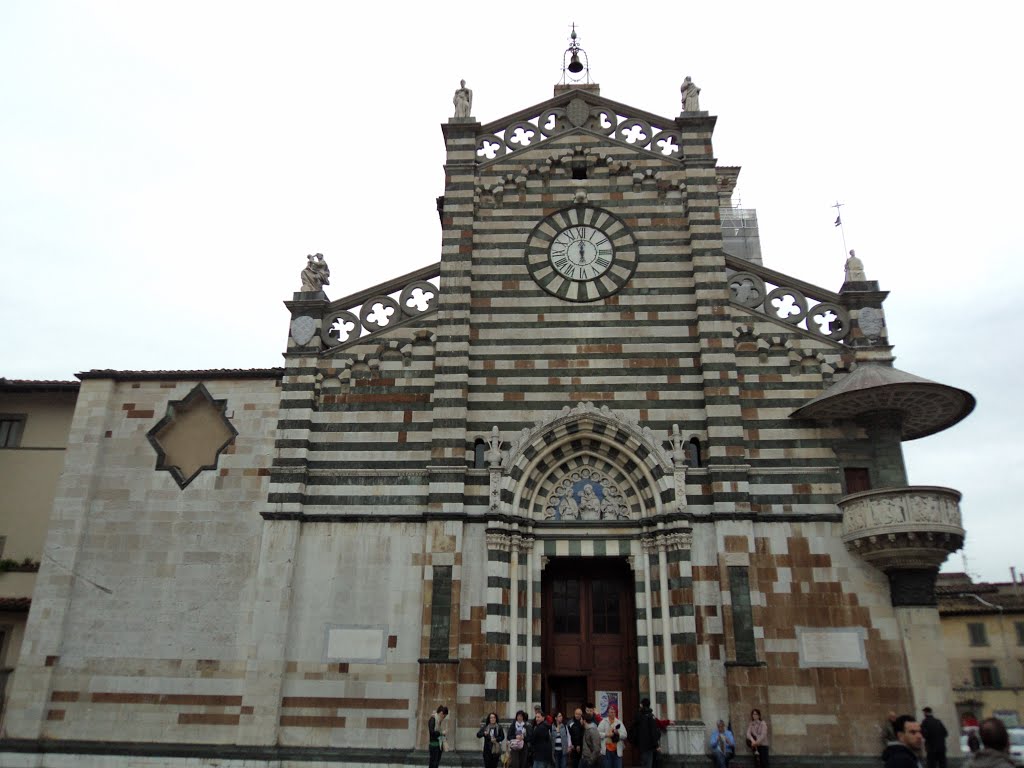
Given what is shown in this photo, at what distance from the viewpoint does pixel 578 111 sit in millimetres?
20484

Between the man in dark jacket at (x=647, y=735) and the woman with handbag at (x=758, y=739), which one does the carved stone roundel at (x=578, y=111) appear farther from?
the woman with handbag at (x=758, y=739)

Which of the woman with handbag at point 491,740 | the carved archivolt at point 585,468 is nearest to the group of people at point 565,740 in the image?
the woman with handbag at point 491,740

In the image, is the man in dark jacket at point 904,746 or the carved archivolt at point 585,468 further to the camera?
the carved archivolt at point 585,468

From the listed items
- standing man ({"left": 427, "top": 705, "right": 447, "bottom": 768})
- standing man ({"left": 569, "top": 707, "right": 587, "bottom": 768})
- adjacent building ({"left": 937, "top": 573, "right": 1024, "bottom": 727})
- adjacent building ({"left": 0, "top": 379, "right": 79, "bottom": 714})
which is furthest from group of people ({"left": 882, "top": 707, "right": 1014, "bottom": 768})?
adjacent building ({"left": 937, "top": 573, "right": 1024, "bottom": 727})

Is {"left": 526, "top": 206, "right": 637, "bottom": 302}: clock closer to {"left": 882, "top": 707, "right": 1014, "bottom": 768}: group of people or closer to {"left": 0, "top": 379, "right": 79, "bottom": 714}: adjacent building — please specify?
{"left": 0, "top": 379, "right": 79, "bottom": 714}: adjacent building

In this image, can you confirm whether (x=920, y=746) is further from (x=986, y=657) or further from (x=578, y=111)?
(x=986, y=657)

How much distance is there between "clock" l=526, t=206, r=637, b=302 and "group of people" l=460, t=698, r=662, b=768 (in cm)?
891

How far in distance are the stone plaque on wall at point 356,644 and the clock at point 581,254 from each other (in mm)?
8257

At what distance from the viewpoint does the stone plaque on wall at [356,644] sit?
16.2 metres

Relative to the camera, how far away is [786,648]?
1578 cm

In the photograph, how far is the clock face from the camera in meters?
19.0

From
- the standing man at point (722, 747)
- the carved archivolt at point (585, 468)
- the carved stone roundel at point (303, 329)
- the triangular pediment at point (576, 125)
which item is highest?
the triangular pediment at point (576, 125)

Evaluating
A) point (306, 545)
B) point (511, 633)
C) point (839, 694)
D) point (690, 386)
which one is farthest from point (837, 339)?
point (306, 545)

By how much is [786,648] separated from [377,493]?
8578 mm
